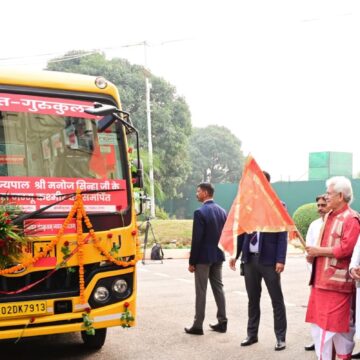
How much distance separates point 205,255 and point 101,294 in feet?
6.20

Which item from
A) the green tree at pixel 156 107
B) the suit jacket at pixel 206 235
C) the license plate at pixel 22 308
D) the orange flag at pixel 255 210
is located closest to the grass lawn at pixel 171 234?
the green tree at pixel 156 107

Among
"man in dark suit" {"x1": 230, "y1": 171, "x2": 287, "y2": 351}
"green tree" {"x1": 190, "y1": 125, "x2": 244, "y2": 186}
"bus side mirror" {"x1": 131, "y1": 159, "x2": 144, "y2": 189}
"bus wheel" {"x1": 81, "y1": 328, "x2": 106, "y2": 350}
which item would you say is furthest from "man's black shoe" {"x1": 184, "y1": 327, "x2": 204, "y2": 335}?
"green tree" {"x1": 190, "y1": 125, "x2": 244, "y2": 186}

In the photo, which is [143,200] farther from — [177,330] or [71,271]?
[177,330]

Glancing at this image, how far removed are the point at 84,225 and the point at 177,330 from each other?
8.21ft

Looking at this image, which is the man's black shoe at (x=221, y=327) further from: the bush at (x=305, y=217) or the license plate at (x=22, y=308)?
the bush at (x=305, y=217)

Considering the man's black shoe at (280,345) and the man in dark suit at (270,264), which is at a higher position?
the man in dark suit at (270,264)

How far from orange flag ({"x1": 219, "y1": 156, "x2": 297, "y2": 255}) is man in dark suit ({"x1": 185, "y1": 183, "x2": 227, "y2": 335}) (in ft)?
3.55

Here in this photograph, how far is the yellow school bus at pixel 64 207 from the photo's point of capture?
5176 mm

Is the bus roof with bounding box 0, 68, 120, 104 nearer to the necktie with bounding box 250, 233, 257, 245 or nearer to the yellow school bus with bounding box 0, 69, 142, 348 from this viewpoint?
the yellow school bus with bounding box 0, 69, 142, 348

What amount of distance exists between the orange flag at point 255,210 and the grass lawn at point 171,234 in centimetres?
1486

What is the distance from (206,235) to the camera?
7.14 metres

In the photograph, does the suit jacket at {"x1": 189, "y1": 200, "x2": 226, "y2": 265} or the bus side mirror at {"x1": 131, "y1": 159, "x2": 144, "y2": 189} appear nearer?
the bus side mirror at {"x1": 131, "y1": 159, "x2": 144, "y2": 189}

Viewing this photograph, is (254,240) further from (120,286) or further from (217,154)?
(217,154)

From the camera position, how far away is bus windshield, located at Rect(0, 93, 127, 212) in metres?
5.43
